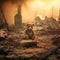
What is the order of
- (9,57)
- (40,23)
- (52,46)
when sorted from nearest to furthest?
(9,57) < (52,46) < (40,23)

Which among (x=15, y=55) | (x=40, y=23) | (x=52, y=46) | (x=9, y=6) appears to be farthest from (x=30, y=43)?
(x=9, y=6)

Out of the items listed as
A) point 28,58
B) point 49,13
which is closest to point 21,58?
point 28,58

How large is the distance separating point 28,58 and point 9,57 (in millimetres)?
1044

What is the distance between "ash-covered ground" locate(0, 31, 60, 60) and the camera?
39.0 feet

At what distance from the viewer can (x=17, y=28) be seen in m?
20.6

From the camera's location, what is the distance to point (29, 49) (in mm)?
13625

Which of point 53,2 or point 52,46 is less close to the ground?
point 53,2

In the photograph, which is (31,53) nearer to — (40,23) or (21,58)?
(21,58)

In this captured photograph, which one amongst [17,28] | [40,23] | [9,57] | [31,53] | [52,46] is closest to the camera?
[9,57]

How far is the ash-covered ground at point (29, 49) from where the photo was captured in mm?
11875

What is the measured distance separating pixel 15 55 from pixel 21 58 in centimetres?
59

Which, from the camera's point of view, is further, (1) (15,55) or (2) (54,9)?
(2) (54,9)

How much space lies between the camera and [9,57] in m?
11.7

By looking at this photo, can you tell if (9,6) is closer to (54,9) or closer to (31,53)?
(54,9)
